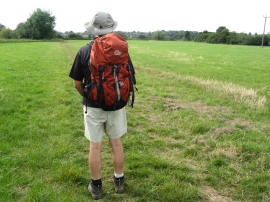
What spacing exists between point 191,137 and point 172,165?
1.65m

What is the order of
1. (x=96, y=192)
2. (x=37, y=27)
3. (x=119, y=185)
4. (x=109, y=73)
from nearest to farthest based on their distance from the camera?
(x=109, y=73), (x=96, y=192), (x=119, y=185), (x=37, y=27)

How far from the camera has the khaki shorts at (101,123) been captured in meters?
4.16

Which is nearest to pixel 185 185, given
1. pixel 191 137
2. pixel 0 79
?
pixel 191 137

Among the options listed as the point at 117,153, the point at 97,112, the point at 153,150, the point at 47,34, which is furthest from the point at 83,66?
the point at 47,34

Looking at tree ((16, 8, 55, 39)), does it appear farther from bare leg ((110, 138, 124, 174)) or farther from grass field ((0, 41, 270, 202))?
bare leg ((110, 138, 124, 174))

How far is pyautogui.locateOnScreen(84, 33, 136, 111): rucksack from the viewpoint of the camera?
381 centimetres

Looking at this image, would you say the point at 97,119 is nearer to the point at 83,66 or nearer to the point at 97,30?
the point at 83,66

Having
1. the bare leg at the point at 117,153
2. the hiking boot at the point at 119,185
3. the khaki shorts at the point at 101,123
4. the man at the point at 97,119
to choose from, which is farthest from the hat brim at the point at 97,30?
the hiking boot at the point at 119,185

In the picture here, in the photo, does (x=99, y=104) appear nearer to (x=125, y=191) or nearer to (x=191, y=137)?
(x=125, y=191)

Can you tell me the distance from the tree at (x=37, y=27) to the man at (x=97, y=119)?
4371 inches

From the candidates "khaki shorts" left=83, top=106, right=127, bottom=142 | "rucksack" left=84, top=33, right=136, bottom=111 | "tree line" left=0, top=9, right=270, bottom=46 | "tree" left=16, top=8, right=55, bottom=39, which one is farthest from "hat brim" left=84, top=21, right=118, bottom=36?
"tree" left=16, top=8, right=55, bottom=39

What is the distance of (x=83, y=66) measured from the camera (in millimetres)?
4047

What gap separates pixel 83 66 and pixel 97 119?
74cm

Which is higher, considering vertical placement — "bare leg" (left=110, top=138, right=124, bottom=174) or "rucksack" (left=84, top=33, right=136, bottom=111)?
"rucksack" (left=84, top=33, right=136, bottom=111)
